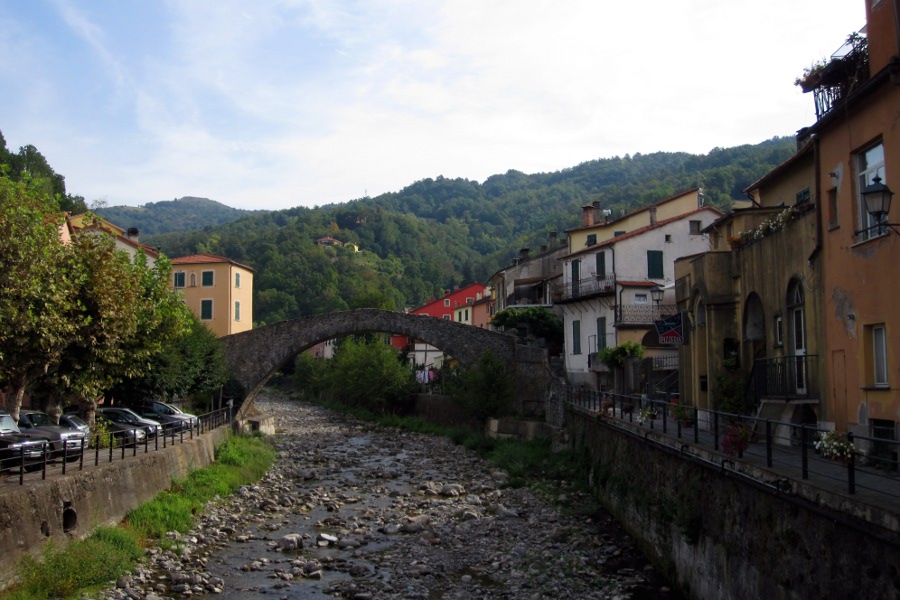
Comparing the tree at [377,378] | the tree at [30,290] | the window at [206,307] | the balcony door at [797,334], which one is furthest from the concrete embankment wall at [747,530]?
the window at [206,307]

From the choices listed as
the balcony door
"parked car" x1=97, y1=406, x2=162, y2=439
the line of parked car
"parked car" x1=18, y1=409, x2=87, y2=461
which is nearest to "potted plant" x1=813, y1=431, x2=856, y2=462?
the balcony door

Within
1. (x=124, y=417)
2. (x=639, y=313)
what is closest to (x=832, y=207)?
(x=639, y=313)

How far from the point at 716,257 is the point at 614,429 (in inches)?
197

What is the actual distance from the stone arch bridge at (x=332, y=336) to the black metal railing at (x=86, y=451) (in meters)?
11.2

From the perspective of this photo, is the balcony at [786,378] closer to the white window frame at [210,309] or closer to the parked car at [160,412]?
the parked car at [160,412]

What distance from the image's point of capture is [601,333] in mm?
36188

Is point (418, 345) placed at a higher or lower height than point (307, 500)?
higher

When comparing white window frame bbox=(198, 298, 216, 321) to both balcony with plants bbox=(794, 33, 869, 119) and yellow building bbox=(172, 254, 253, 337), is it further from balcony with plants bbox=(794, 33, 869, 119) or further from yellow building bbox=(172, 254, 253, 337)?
balcony with plants bbox=(794, 33, 869, 119)

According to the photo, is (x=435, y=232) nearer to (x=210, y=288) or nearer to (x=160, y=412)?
(x=210, y=288)

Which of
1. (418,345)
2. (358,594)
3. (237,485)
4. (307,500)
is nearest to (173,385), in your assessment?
(237,485)

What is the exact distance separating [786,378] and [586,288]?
72.2 ft

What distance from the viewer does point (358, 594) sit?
14.4 m

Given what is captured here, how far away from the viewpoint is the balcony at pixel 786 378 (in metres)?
14.9

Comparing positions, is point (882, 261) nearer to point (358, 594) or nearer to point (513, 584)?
point (513, 584)
